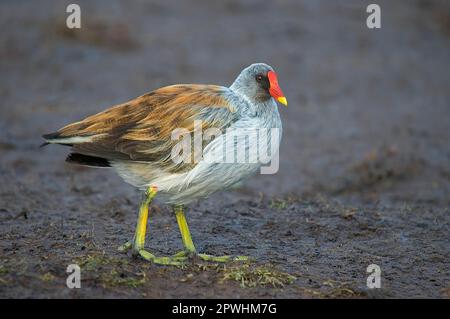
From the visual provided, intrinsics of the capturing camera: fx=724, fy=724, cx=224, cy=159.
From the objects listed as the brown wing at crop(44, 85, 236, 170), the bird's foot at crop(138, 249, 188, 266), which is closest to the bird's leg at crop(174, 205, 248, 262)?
the bird's foot at crop(138, 249, 188, 266)

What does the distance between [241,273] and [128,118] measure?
4.78 ft

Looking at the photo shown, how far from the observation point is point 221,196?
8.44 meters

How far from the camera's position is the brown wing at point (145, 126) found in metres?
5.38

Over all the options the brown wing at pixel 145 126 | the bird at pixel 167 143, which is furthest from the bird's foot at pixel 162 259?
the brown wing at pixel 145 126

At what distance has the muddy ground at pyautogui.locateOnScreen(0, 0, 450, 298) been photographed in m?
5.38

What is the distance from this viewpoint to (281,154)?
35.2ft

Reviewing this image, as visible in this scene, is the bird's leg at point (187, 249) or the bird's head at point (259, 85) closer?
the bird's leg at point (187, 249)

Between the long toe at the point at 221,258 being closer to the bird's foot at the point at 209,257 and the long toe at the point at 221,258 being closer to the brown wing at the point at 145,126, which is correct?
the bird's foot at the point at 209,257

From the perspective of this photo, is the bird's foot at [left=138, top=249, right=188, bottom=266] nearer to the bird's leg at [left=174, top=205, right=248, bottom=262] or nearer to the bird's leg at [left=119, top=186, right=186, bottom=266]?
the bird's leg at [left=119, top=186, right=186, bottom=266]

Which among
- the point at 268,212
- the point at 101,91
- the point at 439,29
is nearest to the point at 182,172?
the point at 268,212
